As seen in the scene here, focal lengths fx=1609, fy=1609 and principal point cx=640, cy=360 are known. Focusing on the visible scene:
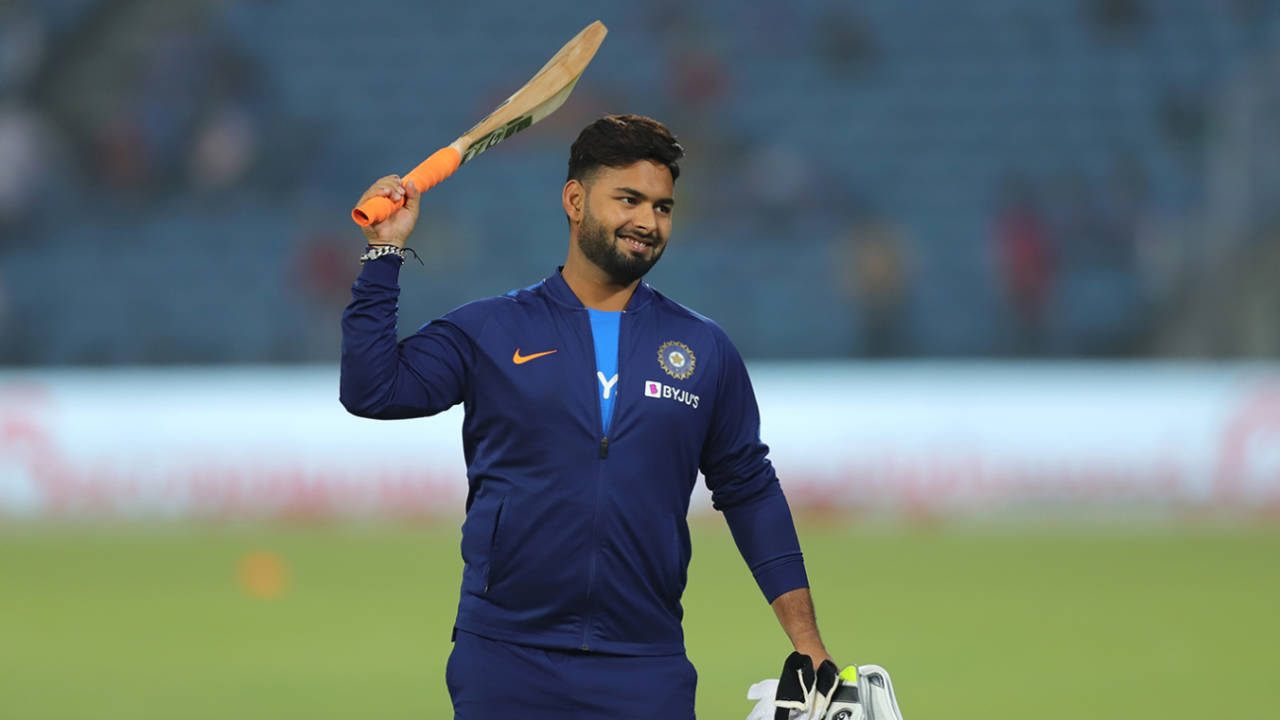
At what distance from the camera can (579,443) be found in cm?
356

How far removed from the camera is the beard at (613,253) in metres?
3.65

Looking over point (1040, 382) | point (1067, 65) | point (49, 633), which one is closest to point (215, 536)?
point (49, 633)

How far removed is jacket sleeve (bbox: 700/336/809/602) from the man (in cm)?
2

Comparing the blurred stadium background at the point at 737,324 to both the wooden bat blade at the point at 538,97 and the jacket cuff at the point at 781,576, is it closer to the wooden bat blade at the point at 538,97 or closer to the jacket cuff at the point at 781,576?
the jacket cuff at the point at 781,576

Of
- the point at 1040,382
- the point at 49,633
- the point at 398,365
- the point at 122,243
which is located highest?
the point at 122,243

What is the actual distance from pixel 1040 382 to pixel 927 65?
6.69 metres

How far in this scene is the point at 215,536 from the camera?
524 inches

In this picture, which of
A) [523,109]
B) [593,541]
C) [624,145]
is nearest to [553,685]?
[593,541]

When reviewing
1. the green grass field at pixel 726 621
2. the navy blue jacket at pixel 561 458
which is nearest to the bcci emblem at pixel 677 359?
the navy blue jacket at pixel 561 458

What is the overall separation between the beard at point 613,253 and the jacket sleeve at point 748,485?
0.29m

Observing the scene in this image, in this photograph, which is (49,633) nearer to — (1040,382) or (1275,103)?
(1040,382)

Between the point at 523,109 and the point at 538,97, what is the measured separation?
0.19 ft

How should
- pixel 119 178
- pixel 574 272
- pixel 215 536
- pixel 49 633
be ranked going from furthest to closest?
pixel 119 178, pixel 215 536, pixel 49 633, pixel 574 272

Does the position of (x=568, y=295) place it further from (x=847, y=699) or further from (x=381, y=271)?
(x=847, y=699)
